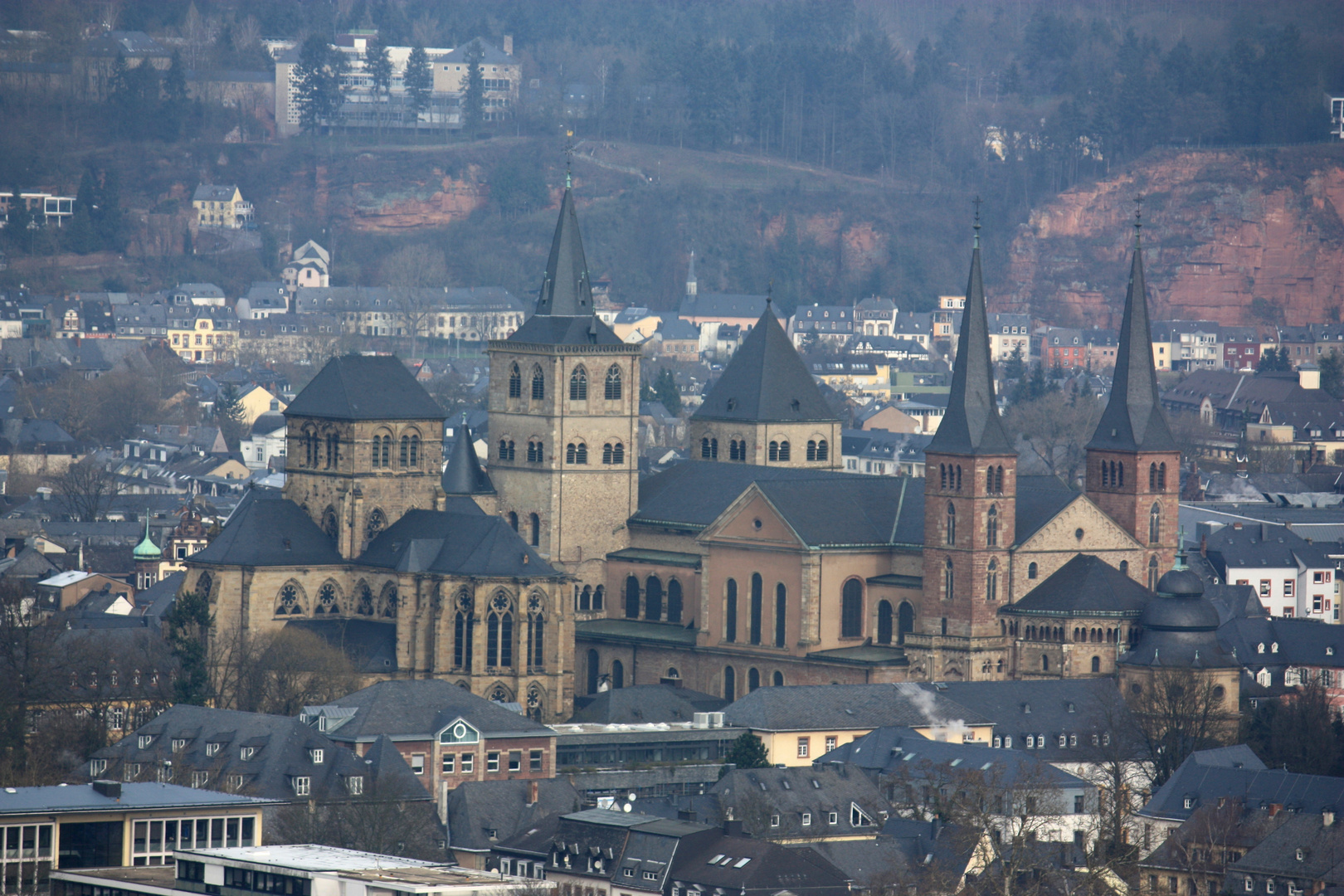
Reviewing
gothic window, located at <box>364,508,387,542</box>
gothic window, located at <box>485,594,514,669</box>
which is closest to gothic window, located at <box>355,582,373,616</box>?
gothic window, located at <box>364,508,387,542</box>

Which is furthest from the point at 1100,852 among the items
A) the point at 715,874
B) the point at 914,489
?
the point at 914,489

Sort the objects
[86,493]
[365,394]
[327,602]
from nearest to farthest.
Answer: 1. [327,602]
2. [365,394]
3. [86,493]

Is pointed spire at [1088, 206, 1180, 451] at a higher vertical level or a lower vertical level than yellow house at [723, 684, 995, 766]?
higher

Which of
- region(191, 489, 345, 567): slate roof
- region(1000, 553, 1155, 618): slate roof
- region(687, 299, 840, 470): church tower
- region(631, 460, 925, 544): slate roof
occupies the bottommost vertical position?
region(1000, 553, 1155, 618): slate roof

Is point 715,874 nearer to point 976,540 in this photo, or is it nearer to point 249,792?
point 249,792

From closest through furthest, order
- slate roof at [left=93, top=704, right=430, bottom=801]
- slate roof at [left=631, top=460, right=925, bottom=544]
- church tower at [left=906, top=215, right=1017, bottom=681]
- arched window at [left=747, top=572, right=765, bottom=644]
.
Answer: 1. slate roof at [left=93, top=704, right=430, bottom=801]
2. church tower at [left=906, top=215, right=1017, bottom=681]
3. slate roof at [left=631, top=460, right=925, bottom=544]
4. arched window at [left=747, top=572, right=765, bottom=644]

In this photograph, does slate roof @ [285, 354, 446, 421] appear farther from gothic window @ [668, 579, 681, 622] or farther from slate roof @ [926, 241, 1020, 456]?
slate roof @ [926, 241, 1020, 456]

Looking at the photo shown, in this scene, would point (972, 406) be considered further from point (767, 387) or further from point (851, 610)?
point (767, 387)

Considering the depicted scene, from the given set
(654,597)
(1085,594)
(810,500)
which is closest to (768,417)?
(654,597)
